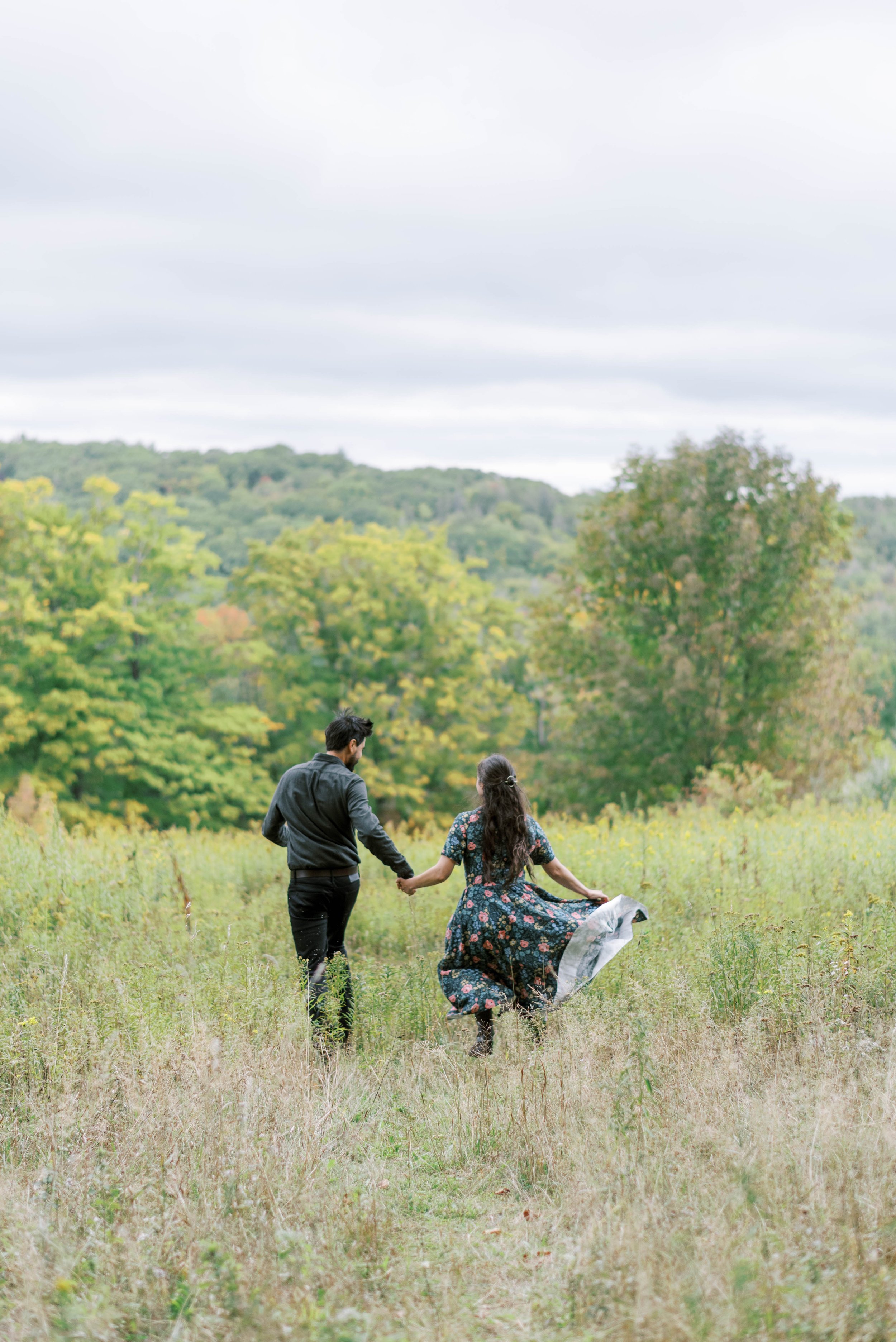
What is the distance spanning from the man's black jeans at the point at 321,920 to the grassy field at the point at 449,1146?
0.67 feet

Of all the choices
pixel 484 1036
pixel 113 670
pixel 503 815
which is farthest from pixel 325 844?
pixel 113 670

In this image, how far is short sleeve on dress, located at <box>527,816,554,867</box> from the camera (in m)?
5.80

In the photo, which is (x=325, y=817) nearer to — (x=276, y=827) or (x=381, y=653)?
(x=276, y=827)

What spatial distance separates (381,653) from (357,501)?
53.9 meters

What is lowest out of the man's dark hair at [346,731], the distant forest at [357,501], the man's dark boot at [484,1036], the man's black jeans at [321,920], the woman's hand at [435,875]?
the man's dark boot at [484,1036]

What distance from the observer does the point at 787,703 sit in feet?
78.2

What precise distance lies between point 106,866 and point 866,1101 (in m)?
7.17

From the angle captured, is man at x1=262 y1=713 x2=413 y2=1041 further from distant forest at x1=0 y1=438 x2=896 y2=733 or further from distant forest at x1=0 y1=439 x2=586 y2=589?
distant forest at x1=0 y1=439 x2=586 y2=589

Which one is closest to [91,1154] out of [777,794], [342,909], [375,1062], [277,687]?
[375,1062]

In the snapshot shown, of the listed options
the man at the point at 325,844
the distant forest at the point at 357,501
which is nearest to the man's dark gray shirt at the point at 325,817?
the man at the point at 325,844

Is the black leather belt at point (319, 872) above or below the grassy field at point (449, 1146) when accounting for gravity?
above

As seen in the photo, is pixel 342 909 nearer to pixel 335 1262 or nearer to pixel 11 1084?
pixel 11 1084

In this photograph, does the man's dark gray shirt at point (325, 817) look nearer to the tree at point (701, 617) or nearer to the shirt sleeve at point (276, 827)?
the shirt sleeve at point (276, 827)

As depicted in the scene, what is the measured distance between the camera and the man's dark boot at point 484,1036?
5594 millimetres
